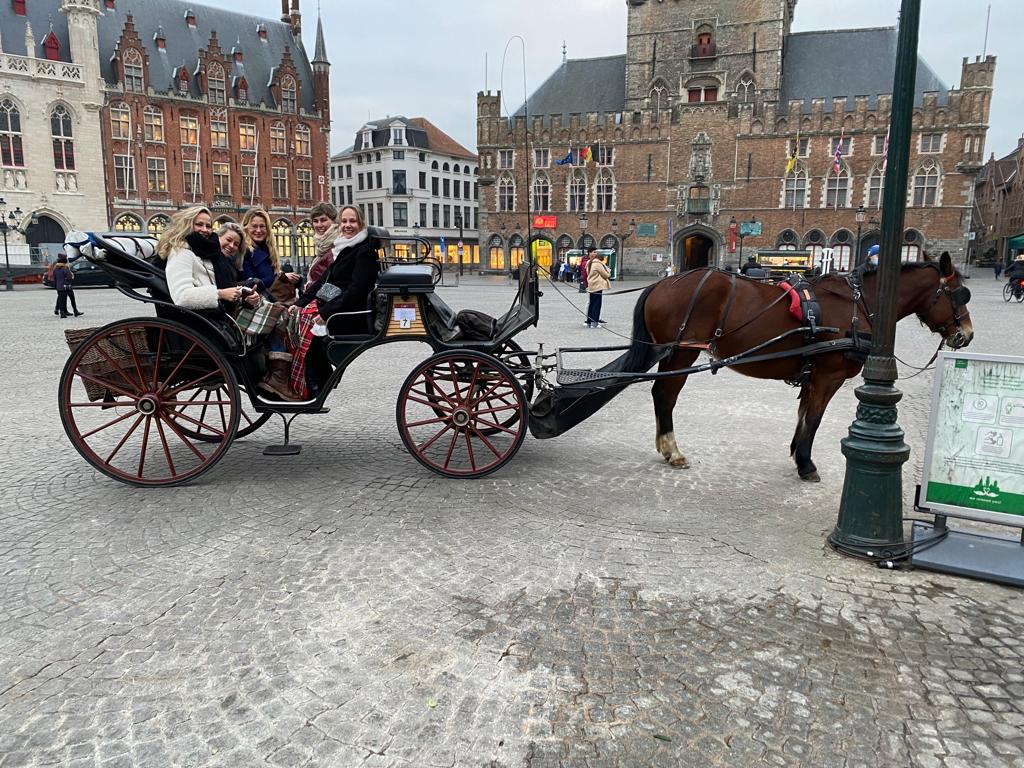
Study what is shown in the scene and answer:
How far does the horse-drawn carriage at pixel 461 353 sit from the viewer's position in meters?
4.88

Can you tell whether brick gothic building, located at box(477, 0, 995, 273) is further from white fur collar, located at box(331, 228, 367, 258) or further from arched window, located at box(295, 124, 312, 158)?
white fur collar, located at box(331, 228, 367, 258)

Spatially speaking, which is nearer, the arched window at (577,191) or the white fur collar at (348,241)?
the white fur collar at (348,241)

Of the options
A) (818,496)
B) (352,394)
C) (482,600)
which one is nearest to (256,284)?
(352,394)

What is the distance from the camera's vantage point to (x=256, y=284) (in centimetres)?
575

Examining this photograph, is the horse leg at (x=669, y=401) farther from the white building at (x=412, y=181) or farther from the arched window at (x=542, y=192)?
the white building at (x=412, y=181)

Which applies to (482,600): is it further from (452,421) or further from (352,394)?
(352,394)

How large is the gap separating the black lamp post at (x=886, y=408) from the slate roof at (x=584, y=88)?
154ft

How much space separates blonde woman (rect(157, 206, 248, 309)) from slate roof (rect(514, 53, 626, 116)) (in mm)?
46587

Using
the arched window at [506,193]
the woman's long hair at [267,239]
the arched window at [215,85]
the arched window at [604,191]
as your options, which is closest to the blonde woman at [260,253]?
the woman's long hair at [267,239]

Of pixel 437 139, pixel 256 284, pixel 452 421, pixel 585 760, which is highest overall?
pixel 437 139

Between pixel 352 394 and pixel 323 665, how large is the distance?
5701 millimetres

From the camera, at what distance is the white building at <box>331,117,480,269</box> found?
61281 millimetres

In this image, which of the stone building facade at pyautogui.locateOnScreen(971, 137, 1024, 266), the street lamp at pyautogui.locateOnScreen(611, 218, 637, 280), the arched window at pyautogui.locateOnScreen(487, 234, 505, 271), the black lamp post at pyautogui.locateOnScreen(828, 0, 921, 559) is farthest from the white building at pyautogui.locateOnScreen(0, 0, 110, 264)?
the stone building facade at pyautogui.locateOnScreen(971, 137, 1024, 266)

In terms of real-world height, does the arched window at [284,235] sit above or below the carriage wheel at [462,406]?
above
